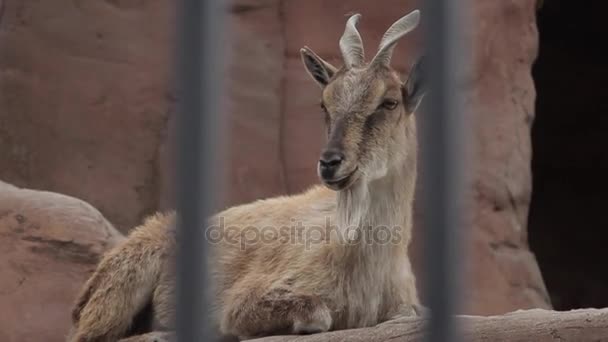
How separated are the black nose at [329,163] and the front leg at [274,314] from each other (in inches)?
21.8

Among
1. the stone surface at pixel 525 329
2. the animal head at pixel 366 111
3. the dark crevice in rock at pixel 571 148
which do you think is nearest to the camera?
the stone surface at pixel 525 329

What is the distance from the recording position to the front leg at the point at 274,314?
16.8 ft

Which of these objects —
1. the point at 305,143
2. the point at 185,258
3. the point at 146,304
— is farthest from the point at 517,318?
the point at 305,143

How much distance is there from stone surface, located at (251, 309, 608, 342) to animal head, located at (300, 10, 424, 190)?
2.38ft

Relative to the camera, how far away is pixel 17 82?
8.66 metres

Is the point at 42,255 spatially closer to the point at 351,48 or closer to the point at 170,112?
the point at 170,112

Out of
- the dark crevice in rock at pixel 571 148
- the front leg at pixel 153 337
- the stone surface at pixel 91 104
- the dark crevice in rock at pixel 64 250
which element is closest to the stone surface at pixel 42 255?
the dark crevice in rock at pixel 64 250

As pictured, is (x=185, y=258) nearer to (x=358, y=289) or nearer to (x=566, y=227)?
(x=358, y=289)

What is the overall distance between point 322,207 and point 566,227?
8801mm

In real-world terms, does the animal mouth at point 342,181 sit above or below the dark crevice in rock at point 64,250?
above

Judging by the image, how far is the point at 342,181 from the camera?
17.0 ft

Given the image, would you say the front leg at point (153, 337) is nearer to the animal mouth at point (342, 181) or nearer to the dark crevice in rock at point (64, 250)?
the animal mouth at point (342, 181)

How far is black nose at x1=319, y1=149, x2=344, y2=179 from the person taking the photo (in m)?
5.07

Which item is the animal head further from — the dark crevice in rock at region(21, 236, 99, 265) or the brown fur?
the dark crevice in rock at region(21, 236, 99, 265)
